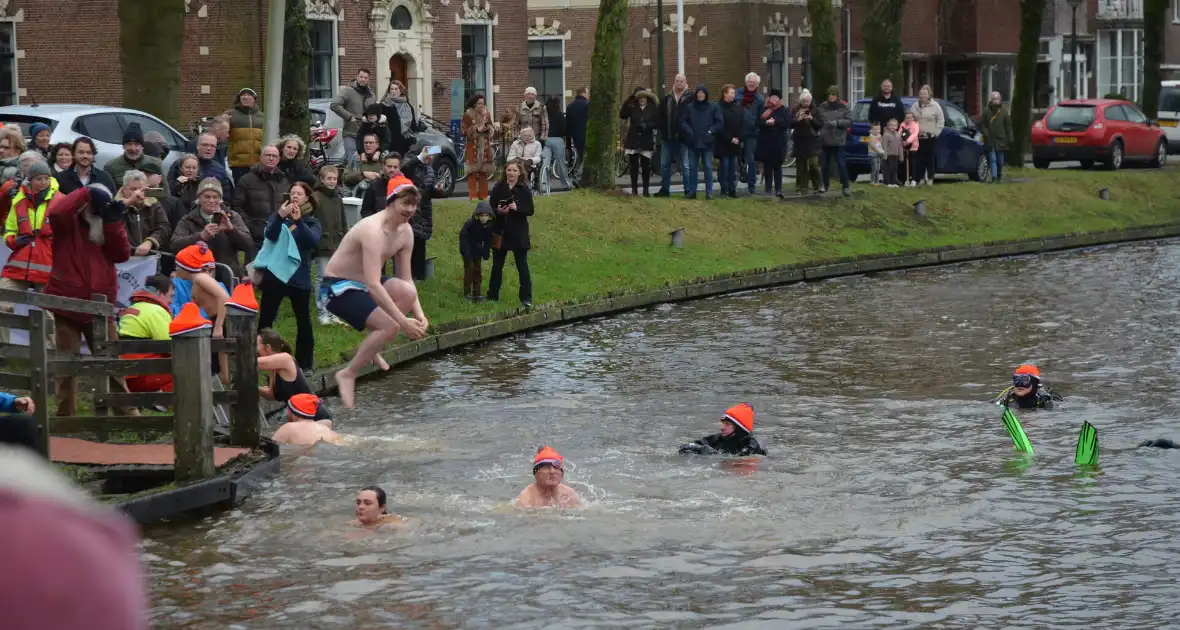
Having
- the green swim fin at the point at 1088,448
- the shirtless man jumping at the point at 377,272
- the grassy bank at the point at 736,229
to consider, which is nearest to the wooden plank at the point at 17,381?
the shirtless man jumping at the point at 377,272

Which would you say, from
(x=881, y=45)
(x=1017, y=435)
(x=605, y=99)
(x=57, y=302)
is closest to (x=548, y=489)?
(x=57, y=302)

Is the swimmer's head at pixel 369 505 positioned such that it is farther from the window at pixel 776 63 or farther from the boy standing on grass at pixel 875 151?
the window at pixel 776 63

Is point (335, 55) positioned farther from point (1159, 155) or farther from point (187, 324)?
point (187, 324)

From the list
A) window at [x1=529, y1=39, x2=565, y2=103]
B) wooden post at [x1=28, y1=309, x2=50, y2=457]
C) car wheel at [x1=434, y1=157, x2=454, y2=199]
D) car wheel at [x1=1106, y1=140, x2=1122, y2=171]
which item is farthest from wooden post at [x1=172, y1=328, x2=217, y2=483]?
window at [x1=529, y1=39, x2=565, y2=103]

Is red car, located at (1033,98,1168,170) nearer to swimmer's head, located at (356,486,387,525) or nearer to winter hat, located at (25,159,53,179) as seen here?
winter hat, located at (25,159,53,179)

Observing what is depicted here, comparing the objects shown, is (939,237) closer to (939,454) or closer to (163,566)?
(939,454)

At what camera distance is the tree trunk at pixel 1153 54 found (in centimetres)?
4672

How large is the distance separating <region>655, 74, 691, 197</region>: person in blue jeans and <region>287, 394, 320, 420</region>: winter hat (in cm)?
1563

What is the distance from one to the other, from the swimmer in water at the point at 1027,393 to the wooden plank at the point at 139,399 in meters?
6.85

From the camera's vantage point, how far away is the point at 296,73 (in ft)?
77.8

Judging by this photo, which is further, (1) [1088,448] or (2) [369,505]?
(1) [1088,448]

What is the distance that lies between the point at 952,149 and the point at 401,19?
591 inches

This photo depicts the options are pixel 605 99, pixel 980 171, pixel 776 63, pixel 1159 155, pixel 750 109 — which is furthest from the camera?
pixel 776 63

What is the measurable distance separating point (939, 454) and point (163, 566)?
6165 millimetres
